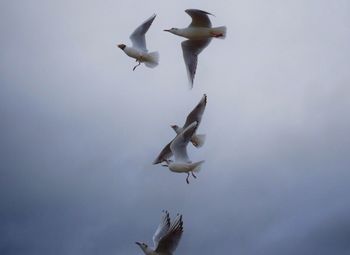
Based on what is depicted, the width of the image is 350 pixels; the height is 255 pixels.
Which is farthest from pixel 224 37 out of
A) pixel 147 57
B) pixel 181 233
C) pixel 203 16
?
pixel 181 233

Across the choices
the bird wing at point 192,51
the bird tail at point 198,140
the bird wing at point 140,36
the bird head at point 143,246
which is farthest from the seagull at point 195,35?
the bird head at point 143,246

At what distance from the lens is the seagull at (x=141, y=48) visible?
728 inches

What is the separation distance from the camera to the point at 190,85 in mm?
18047

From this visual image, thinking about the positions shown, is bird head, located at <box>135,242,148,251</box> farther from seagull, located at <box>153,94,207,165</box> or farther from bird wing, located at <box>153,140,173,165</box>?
bird wing, located at <box>153,140,173,165</box>

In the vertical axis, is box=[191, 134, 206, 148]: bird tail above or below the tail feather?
below

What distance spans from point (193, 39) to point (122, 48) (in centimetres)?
178

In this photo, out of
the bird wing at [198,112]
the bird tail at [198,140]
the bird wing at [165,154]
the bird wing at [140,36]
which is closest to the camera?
the bird wing at [198,112]

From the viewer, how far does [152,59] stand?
60.6 ft

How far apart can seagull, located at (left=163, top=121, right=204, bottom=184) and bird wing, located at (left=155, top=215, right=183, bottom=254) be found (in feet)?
3.56

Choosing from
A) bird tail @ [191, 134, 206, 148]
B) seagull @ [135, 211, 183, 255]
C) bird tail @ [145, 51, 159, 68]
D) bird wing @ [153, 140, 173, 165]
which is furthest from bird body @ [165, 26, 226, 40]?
seagull @ [135, 211, 183, 255]

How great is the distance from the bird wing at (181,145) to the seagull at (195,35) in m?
1.30

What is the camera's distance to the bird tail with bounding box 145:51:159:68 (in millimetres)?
18406

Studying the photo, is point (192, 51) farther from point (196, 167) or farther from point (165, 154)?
point (196, 167)

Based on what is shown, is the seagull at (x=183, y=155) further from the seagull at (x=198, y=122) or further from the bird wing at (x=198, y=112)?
the bird wing at (x=198, y=112)
